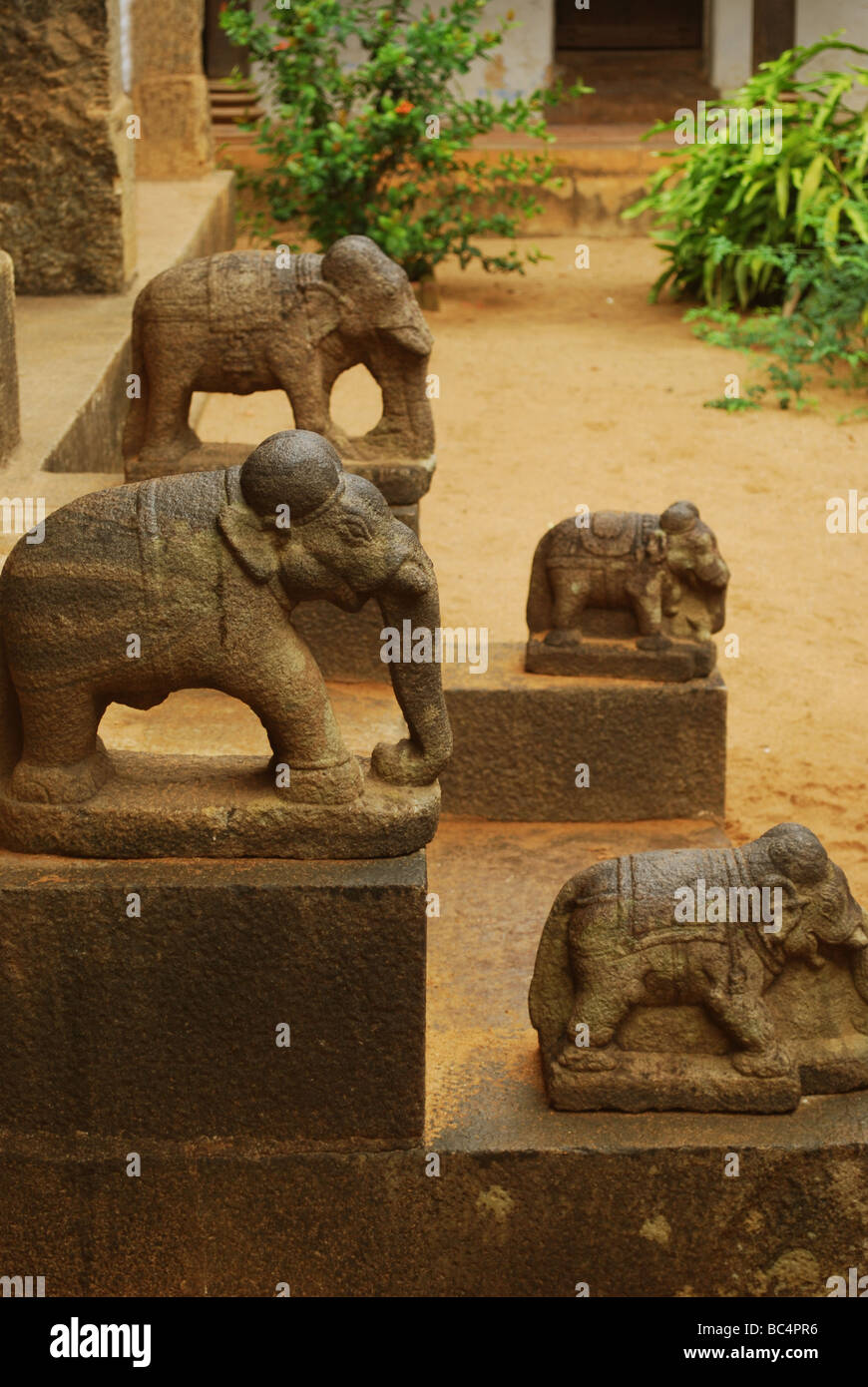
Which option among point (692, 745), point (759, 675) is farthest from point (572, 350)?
point (692, 745)

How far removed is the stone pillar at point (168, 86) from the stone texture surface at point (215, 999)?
978 centimetres

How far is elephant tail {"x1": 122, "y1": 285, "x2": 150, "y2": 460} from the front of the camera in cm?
519

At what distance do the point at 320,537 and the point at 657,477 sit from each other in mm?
5864

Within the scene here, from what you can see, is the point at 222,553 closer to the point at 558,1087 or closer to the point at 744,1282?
the point at 558,1087

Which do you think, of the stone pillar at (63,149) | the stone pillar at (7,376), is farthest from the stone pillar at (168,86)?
the stone pillar at (7,376)

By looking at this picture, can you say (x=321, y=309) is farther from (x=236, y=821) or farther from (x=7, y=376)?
(x=236, y=821)

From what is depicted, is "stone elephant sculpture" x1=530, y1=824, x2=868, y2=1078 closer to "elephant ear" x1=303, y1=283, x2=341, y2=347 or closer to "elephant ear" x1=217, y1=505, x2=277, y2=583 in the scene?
"elephant ear" x1=217, y1=505, x2=277, y2=583

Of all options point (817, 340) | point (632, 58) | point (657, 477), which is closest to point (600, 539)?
point (657, 477)

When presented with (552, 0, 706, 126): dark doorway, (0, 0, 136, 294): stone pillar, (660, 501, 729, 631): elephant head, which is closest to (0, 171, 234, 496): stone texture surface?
(0, 0, 136, 294): stone pillar

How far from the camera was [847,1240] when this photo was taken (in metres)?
3.49

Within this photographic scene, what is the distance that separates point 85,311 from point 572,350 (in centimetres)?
372

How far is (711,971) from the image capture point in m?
3.41

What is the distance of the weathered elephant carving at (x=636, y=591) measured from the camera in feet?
17.1

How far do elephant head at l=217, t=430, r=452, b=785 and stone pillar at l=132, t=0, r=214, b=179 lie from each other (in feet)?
31.7
